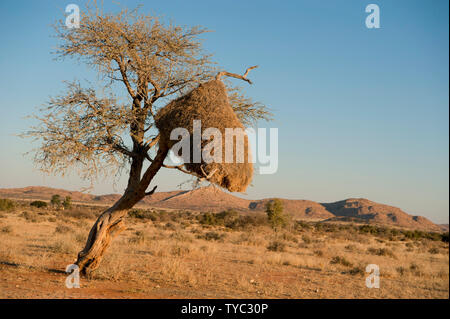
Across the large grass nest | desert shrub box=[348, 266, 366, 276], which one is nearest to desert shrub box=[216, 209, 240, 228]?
desert shrub box=[348, 266, 366, 276]

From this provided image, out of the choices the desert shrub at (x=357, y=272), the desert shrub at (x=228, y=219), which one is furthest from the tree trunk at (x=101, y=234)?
the desert shrub at (x=228, y=219)

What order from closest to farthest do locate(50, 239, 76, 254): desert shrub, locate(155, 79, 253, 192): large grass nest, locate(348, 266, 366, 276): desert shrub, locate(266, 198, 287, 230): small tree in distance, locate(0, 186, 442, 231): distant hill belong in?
locate(155, 79, 253, 192): large grass nest < locate(348, 266, 366, 276): desert shrub < locate(50, 239, 76, 254): desert shrub < locate(266, 198, 287, 230): small tree in distance < locate(0, 186, 442, 231): distant hill

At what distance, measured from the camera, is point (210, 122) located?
7711 mm

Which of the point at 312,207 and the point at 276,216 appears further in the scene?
the point at 312,207

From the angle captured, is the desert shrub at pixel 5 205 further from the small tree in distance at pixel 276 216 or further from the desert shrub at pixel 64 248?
the desert shrub at pixel 64 248

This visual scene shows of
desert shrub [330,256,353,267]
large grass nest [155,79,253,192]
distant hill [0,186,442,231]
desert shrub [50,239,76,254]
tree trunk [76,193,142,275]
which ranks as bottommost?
distant hill [0,186,442,231]

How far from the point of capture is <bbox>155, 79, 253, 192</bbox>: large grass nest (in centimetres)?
743

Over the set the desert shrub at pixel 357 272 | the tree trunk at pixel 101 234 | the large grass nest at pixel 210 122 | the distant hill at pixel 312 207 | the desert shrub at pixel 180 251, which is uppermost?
the large grass nest at pixel 210 122

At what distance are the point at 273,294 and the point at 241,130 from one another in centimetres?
422

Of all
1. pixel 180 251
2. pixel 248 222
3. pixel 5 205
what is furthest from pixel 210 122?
pixel 5 205

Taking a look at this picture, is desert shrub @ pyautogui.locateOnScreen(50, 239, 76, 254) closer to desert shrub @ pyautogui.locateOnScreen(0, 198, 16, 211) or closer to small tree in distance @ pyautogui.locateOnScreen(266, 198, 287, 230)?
small tree in distance @ pyautogui.locateOnScreen(266, 198, 287, 230)

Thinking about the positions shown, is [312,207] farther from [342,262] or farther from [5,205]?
[342,262]

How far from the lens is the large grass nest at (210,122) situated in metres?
7.43
